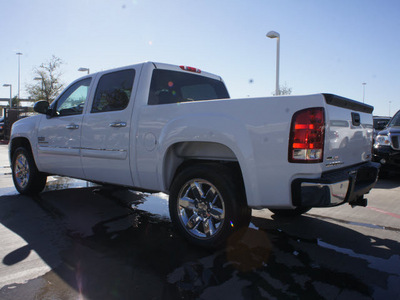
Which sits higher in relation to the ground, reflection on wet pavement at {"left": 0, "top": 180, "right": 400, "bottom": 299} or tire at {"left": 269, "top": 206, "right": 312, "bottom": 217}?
tire at {"left": 269, "top": 206, "right": 312, "bottom": 217}

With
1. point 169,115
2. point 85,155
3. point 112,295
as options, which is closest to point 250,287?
point 112,295

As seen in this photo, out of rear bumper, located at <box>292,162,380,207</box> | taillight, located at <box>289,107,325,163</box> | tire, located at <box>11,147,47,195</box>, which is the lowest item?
tire, located at <box>11,147,47,195</box>

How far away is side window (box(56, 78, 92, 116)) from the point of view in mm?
4688

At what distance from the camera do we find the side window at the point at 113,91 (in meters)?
4.04

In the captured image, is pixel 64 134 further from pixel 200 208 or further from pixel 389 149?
pixel 389 149

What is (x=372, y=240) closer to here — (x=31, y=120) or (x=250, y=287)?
(x=250, y=287)

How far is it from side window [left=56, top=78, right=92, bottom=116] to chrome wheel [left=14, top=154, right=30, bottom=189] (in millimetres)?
1304

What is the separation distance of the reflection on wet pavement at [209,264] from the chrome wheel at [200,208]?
0.66 feet

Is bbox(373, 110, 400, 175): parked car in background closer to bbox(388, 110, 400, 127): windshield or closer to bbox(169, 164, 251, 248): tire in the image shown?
bbox(388, 110, 400, 127): windshield

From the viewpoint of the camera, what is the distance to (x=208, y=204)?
3268 millimetres

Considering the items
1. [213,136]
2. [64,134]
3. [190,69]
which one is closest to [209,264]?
[213,136]

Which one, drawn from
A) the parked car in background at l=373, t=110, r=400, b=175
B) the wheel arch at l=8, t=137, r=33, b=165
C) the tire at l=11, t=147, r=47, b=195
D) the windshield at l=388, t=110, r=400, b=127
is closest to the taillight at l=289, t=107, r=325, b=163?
the tire at l=11, t=147, r=47, b=195

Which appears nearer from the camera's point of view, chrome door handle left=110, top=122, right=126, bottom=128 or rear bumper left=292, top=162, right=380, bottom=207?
rear bumper left=292, top=162, right=380, bottom=207

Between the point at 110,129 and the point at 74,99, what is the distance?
129 cm
